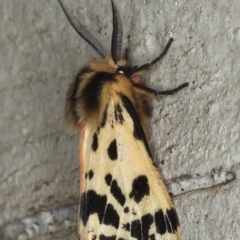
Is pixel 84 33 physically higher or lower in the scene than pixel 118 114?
higher

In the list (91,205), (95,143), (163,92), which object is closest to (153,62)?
(163,92)

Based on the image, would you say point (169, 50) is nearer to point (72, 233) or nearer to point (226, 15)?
point (226, 15)

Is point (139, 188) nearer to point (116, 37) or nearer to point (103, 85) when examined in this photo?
point (103, 85)

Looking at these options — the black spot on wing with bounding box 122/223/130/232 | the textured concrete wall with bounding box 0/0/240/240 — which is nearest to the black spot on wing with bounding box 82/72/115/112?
the textured concrete wall with bounding box 0/0/240/240

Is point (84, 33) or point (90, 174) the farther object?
point (84, 33)

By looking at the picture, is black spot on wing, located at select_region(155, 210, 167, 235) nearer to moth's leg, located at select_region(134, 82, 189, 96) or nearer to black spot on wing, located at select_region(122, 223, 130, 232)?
black spot on wing, located at select_region(122, 223, 130, 232)
